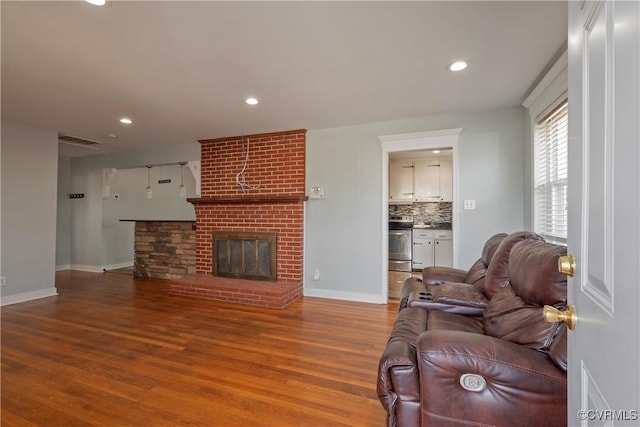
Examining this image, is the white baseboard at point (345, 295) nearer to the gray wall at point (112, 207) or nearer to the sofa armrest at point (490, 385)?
the sofa armrest at point (490, 385)

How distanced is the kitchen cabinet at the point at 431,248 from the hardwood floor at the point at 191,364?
2404mm

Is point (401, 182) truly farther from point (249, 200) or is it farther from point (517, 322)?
point (517, 322)

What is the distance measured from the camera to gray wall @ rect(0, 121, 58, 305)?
3684mm

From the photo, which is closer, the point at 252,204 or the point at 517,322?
the point at 517,322

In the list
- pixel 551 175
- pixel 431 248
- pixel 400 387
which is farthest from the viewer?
pixel 431 248

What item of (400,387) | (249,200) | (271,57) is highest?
(271,57)

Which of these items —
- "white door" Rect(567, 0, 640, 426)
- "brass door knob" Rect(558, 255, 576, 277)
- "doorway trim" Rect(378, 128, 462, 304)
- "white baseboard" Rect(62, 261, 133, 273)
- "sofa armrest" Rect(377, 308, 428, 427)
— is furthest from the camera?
"white baseboard" Rect(62, 261, 133, 273)

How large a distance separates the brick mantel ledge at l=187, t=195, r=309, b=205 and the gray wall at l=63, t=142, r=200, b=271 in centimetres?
170

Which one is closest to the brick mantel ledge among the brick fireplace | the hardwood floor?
the brick fireplace

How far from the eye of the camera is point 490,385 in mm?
1160

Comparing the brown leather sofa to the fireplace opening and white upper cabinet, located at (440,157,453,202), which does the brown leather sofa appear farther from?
white upper cabinet, located at (440,157,453,202)

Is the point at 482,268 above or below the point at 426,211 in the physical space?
below

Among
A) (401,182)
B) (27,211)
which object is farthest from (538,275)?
(27,211)

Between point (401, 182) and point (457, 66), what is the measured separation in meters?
3.91
